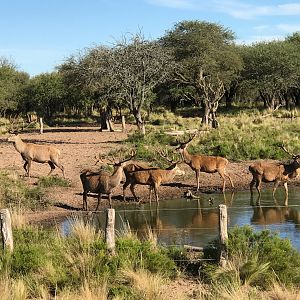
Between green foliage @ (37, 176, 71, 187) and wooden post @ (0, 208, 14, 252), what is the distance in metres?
9.79

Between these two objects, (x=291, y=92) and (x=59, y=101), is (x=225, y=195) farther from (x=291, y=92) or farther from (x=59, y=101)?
(x=291, y=92)

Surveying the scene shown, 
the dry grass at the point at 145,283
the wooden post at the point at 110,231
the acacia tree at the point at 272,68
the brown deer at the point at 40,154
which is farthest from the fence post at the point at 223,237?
the acacia tree at the point at 272,68

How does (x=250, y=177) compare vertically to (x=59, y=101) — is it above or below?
below

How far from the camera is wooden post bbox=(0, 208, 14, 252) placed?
34.9 feet

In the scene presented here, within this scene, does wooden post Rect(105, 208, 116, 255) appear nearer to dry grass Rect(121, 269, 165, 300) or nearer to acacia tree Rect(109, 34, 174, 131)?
dry grass Rect(121, 269, 165, 300)

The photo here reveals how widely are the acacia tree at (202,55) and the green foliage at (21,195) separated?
21.4 meters

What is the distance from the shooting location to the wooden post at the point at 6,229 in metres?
10.6

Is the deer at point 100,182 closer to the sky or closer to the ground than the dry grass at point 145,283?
closer to the sky

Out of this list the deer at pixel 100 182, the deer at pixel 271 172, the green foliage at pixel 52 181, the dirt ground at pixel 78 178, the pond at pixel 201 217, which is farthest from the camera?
the green foliage at pixel 52 181

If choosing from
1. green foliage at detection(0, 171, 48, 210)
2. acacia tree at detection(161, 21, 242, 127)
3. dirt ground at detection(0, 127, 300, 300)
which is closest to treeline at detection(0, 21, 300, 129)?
acacia tree at detection(161, 21, 242, 127)

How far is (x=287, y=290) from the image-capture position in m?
9.23

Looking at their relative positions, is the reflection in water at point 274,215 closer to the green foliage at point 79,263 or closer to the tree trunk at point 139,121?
Result: the green foliage at point 79,263

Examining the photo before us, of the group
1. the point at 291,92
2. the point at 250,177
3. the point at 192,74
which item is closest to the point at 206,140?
the point at 250,177

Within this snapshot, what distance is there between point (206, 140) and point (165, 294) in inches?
772
